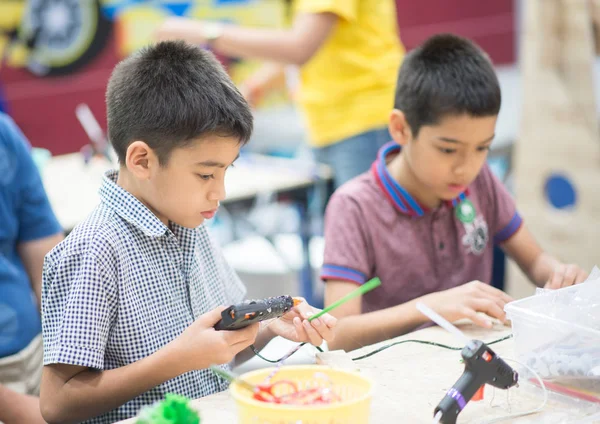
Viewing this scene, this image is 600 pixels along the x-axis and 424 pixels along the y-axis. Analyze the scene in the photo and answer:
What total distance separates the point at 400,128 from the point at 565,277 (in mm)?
472

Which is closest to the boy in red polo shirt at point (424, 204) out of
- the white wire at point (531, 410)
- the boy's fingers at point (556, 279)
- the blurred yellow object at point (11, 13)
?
the boy's fingers at point (556, 279)

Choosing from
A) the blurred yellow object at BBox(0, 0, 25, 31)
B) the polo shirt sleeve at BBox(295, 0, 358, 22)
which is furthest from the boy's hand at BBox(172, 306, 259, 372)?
the blurred yellow object at BBox(0, 0, 25, 31)

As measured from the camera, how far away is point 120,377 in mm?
1125

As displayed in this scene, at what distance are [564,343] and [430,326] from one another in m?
0.36

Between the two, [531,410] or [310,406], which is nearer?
[310,406]

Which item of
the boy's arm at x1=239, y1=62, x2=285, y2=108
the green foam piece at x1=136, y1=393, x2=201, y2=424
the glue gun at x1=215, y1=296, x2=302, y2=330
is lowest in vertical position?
the green foam piece at x1=136, y1=393, x2=201, y2=424

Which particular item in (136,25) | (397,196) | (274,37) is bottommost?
(397,196)

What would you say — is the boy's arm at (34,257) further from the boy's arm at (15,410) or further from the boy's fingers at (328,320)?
the boy's fingers at (328,320)

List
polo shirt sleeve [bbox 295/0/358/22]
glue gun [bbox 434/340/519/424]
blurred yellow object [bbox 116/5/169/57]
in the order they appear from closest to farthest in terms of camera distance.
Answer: glue gun [bbox 434/340/519/424] < polo shirt sleeve [bbox 295/0/358/22] < blurred yellow object [bbox 116/5/169/57]

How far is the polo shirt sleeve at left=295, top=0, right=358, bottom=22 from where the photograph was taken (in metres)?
2.23

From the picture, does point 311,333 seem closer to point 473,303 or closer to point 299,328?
point 299,328

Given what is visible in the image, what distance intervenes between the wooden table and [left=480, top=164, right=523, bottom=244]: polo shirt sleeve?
0.56 metres

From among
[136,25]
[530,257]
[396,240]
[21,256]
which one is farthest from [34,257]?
[136,25]

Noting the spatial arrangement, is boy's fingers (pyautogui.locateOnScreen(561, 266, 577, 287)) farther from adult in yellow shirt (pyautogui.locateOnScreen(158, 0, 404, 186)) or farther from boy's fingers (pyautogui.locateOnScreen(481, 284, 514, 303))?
adult in yellow shirt (pyautogui.locateOnScreen(158, 0, 404, 186))
